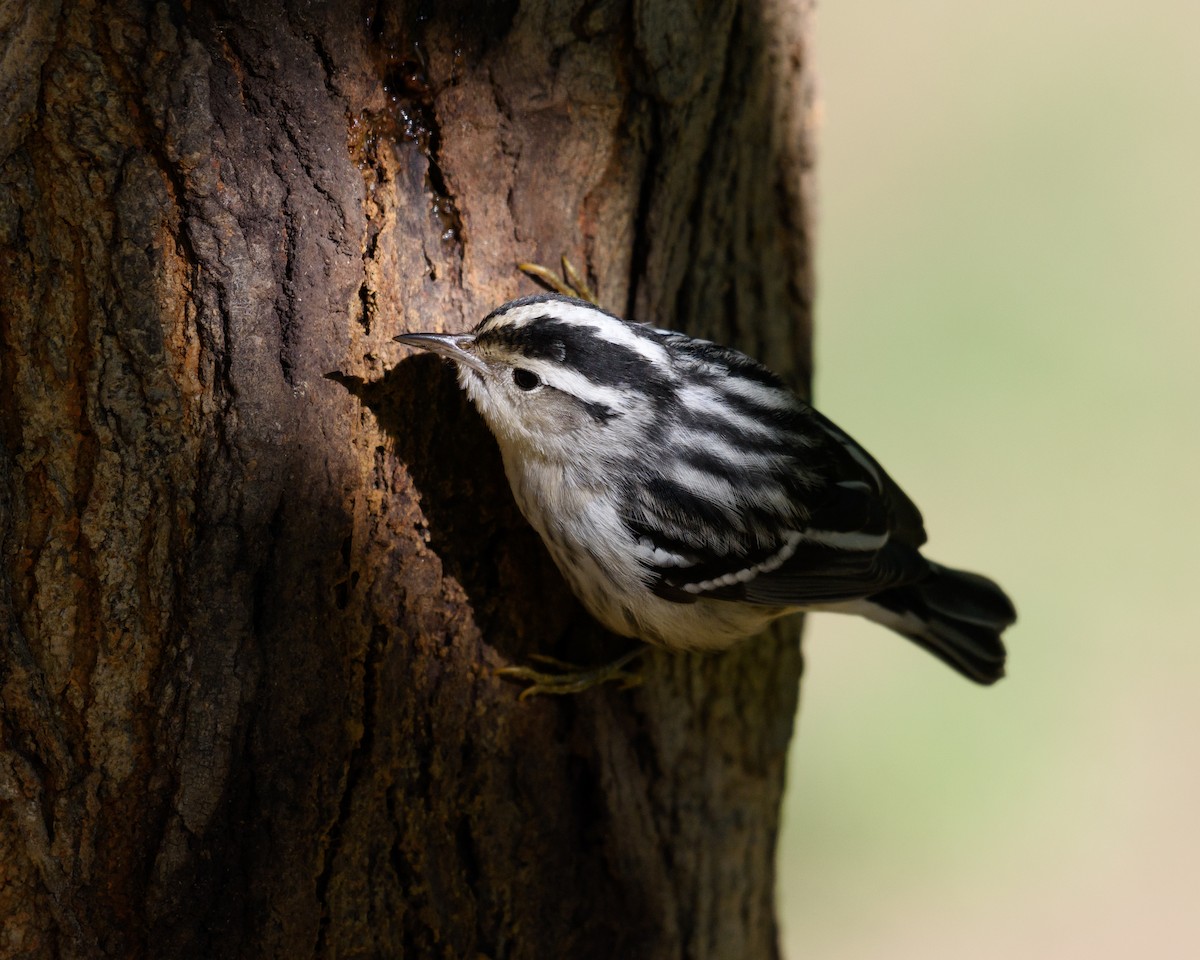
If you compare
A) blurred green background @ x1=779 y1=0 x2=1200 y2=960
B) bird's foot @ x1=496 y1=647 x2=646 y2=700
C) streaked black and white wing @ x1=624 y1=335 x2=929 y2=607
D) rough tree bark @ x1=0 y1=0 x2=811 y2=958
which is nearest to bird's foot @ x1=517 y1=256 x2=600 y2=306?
rough tree bark @ x1=0 y1=0 x2=811 y2=958

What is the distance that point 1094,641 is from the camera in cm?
623

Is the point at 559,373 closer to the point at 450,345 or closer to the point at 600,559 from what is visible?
the point at 450,345

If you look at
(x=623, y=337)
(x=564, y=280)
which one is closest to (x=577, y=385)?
(x=623, y=337)

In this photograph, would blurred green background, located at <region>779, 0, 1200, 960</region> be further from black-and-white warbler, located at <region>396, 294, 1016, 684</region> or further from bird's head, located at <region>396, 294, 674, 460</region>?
bird's head, located at <region>396, 294, 674, 460</region>

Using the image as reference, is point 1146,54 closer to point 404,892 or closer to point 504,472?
point 504,472

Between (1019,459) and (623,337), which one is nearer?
(623,337)

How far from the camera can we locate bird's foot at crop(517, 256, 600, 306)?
10.1ft

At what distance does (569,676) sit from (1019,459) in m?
4.30

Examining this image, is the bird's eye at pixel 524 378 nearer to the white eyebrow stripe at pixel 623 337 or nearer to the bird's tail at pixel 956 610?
the white eyebrow stripe at pixel 623 337

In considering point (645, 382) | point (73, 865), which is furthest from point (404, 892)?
point (645, 382)

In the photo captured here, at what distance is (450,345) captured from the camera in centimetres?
281

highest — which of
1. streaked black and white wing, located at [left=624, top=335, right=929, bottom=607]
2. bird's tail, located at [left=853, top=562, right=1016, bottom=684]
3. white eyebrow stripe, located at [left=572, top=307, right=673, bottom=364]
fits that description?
white eyebrow stripe, located at [left=572, top=307, right=673, bottom=364]

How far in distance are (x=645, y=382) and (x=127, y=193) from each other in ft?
4.25

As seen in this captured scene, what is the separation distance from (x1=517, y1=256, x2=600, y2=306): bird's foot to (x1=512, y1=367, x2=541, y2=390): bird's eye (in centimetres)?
24
